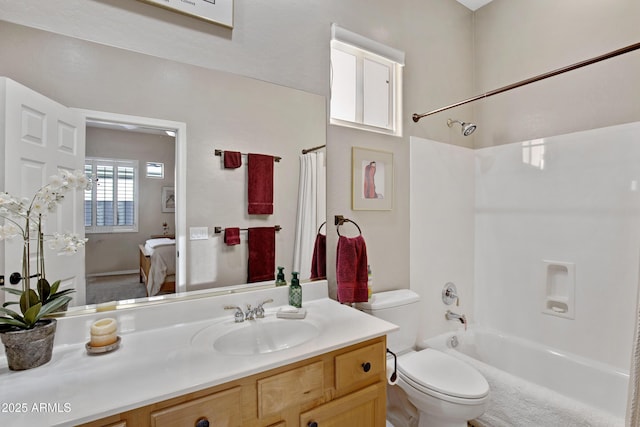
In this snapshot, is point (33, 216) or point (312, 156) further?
point (312, 156)

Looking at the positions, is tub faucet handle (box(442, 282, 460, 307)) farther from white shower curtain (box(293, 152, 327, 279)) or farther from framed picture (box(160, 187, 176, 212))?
framed picture (box(160, 187, 176, 212))

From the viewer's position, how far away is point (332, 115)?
1.85 meters

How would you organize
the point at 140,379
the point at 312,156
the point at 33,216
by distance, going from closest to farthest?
the point at 140,379 < the point at 33,216 < the point at 312,156

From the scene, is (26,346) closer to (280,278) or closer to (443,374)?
(280,278)

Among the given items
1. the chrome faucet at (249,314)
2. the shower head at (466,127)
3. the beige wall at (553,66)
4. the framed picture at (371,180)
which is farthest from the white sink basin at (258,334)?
the beige wall at (553,66)

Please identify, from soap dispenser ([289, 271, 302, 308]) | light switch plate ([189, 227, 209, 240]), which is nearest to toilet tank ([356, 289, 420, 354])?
soap dispenser ([289, 271, 302, 308])

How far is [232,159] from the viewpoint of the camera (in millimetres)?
1475

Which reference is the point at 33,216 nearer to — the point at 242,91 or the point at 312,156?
the point at 242,91

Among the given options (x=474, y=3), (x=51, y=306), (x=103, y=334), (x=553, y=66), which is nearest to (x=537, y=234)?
(x=553, y=66)

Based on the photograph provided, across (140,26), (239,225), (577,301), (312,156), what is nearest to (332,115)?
(312,156)

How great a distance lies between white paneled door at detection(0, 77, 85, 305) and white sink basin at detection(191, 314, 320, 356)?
0.53 m

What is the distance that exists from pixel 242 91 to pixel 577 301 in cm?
246

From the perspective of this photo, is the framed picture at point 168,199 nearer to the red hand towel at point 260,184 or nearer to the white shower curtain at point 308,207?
the red hand towel at point 260,184

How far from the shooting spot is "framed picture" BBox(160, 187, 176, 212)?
1.32 metres
